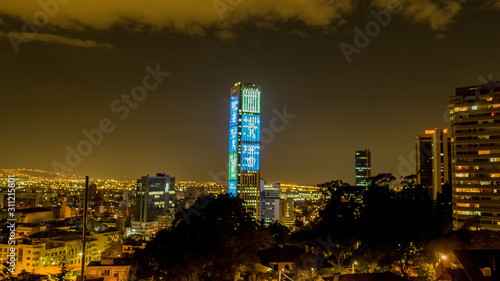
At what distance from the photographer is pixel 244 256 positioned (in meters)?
18.4

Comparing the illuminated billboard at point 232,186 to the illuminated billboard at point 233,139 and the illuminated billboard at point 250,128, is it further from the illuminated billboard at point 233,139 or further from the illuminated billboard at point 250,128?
the illuminated billboard at point 250,128

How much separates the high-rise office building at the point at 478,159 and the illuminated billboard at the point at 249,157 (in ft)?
119

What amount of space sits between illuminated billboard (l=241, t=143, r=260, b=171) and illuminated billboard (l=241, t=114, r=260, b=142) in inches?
45.4

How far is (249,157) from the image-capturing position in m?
77.1

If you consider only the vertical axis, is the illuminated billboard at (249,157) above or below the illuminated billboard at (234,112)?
below

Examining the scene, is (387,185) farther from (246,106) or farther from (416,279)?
(246,106)

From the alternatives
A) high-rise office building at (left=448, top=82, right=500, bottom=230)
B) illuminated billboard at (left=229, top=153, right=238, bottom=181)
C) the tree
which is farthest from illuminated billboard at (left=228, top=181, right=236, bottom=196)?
the tree

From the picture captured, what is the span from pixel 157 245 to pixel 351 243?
979 centimetres

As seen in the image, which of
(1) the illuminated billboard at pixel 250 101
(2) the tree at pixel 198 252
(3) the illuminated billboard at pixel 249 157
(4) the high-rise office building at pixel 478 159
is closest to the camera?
(2) the tree at pixel 198 252

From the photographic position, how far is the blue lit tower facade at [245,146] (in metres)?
76.5

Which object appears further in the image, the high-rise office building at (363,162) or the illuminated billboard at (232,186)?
the high-rise office building at (363,162)

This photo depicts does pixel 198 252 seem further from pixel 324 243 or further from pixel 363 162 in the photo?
pixel 363 162

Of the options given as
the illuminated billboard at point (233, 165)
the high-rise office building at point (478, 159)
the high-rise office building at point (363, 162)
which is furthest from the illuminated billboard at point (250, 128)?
the high-rise office building at point (363, 162)

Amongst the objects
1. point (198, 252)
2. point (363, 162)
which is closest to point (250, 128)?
point (198, 252)
